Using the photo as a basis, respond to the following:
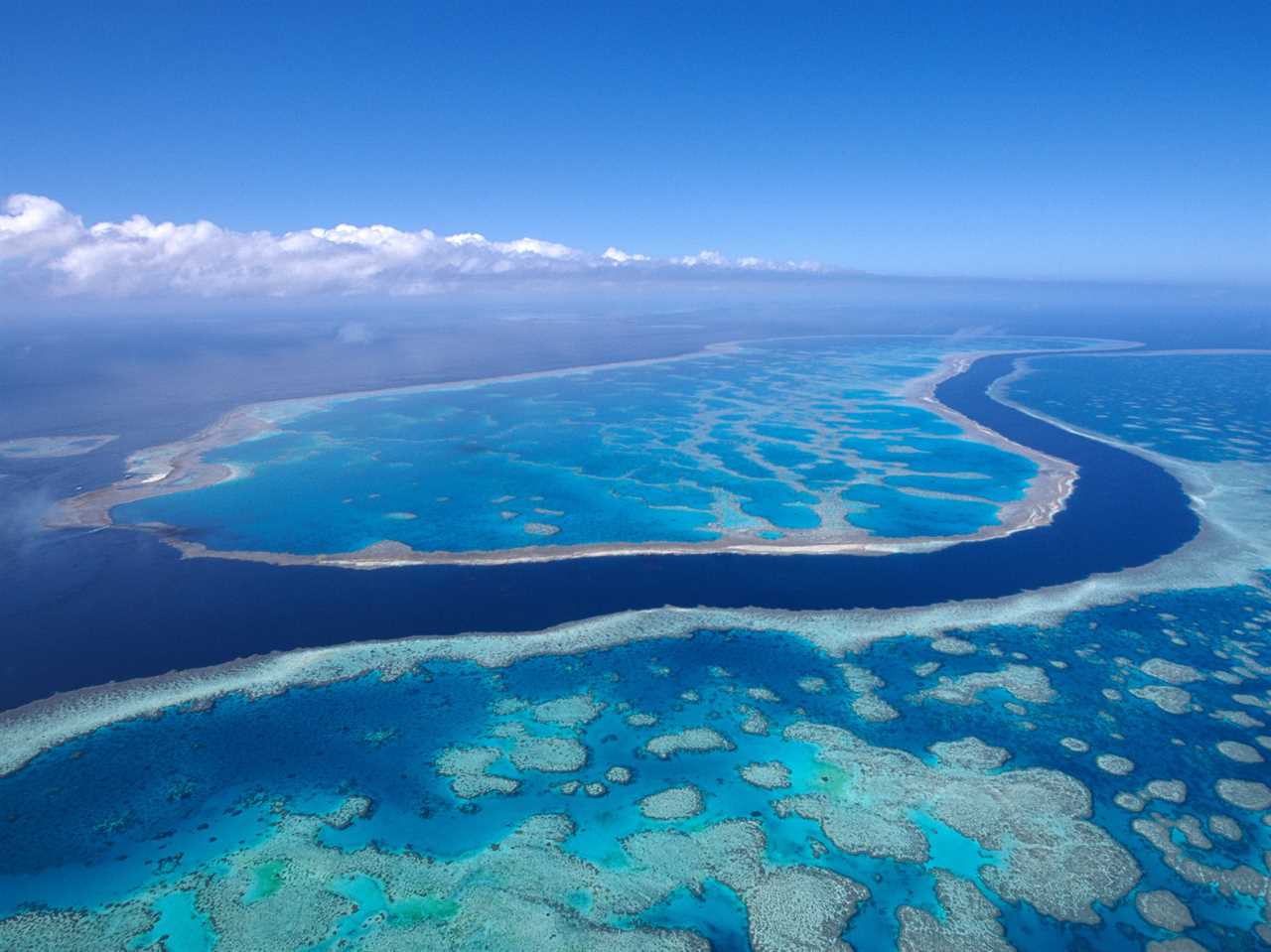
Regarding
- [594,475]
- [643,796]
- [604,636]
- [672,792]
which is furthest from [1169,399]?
[643,796]

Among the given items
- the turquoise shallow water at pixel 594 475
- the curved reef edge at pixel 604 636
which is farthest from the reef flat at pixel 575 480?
the curved reef edge at pixel 604 636

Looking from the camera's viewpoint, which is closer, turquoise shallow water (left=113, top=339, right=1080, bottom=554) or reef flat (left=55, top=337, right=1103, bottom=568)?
reef flat (left=55, top=337, right=1103, bottom=568)

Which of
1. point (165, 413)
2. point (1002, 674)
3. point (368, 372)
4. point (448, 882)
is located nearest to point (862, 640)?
point (1002, 674)

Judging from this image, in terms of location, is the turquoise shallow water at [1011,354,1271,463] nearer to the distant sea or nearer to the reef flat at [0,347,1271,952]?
the distant sea

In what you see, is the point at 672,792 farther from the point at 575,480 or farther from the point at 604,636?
the point at 575,480

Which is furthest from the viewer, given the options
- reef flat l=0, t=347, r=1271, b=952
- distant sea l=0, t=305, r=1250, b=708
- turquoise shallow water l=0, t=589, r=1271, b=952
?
distant sea l=0, t=305, r=1250, b=708

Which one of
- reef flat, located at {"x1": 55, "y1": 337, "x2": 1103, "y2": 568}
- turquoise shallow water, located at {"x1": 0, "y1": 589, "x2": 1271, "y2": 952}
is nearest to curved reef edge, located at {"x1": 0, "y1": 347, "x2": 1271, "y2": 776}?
turquoise shallow water, located at {"x1": 0, "y1": 589, "x2": 1271, "y2": 952}

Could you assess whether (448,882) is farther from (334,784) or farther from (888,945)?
(888,945)
